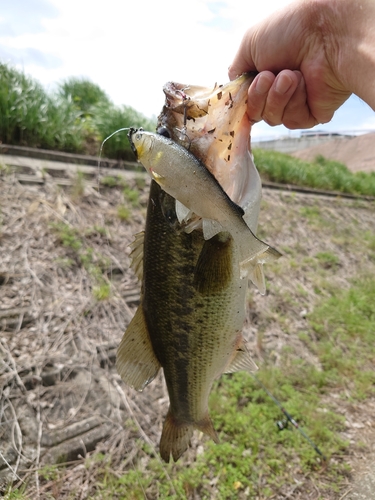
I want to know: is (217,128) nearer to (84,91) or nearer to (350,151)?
(84,91)

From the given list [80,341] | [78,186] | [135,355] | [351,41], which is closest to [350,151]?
[78,186]

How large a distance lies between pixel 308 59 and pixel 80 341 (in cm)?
288

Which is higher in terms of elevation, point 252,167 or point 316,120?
point 316,120

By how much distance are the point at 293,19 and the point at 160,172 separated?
1.14 meters

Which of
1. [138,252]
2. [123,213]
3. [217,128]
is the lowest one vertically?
[123,213]

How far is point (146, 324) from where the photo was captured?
169 centimetres

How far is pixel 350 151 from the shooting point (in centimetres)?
2078

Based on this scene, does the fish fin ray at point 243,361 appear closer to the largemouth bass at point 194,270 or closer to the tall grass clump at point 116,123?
the largemouth bass at point 194,270

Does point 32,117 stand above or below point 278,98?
below

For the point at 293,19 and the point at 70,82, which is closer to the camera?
the point at 293,19

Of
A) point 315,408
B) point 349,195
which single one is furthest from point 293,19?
point 349,195

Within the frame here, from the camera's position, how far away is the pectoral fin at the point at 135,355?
5.44ft

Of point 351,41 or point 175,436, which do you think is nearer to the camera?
point 351,41

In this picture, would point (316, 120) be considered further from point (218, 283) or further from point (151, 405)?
point (151, 405)
